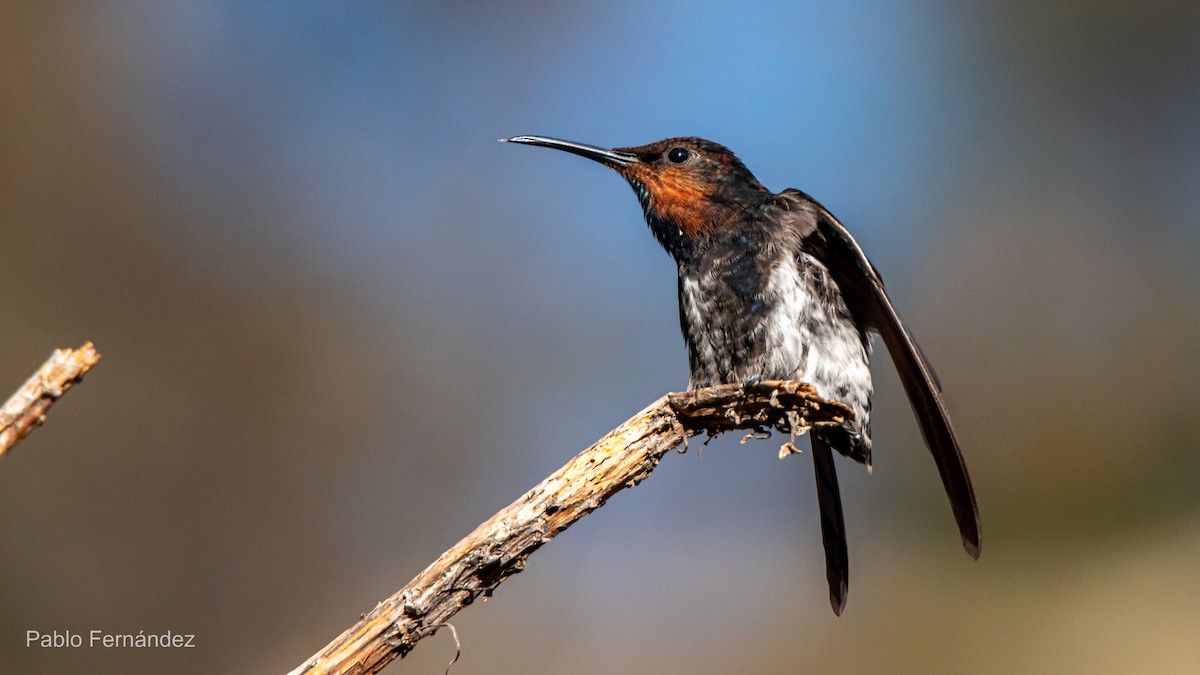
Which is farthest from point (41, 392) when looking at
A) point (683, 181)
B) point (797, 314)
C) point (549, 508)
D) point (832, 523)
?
point (832, 523)

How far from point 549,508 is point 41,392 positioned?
1243 millimetres

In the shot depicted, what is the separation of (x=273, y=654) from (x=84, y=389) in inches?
93.3

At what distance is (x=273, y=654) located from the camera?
247 inches

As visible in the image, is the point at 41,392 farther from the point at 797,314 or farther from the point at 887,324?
the point at 887,324

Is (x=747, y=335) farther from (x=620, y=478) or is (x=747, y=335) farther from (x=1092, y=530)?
(x=1092, y=530)

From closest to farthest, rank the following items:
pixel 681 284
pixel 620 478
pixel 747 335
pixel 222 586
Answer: pixel 620 478 → pixel 747 335 → pixel 681 284 → pixel 222 586

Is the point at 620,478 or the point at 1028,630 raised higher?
the point at 620,478

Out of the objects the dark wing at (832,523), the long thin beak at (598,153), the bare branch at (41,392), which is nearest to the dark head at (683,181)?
the long thin beak at (598,153)

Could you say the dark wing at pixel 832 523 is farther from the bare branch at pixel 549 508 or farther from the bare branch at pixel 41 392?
the bare branch at pixel 41 392

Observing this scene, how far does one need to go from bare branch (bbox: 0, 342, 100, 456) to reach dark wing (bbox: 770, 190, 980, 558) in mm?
2676

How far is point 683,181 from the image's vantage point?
4.09 meters

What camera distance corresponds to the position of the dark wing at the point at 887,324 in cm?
346

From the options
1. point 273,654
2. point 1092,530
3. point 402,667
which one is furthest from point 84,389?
point 1092,530

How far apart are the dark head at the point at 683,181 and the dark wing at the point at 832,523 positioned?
39.4 inches
